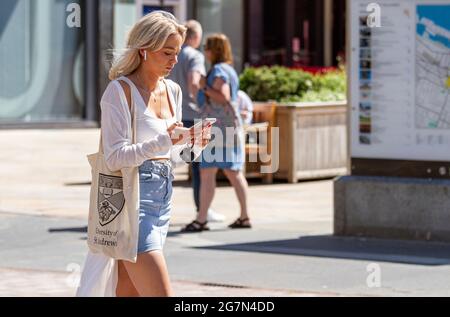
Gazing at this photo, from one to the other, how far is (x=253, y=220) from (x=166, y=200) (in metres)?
6.73

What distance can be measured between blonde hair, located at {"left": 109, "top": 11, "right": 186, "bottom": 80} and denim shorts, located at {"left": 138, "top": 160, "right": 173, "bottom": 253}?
0.47m

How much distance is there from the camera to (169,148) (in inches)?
217

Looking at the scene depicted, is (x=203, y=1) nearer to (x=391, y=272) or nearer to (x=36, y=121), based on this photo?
(x=36, y=121)

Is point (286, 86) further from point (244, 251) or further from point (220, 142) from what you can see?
point (244, 251)

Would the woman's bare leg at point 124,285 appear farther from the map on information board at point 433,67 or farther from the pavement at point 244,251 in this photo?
the map on information board at point 433,67

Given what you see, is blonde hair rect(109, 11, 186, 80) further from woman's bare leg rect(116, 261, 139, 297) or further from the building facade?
the building facade

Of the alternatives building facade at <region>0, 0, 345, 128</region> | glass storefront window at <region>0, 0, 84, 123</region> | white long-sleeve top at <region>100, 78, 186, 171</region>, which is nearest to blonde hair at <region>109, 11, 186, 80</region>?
white long-sleeve top at <region>100, 78, 186, 171</region>

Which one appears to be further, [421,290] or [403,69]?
[403,69]

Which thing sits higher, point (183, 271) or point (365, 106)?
point (365, 106)

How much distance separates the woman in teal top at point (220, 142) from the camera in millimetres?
11500

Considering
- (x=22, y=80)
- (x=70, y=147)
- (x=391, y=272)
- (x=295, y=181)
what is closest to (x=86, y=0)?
(x=22, y=80)

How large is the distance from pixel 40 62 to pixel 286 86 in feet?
25.6

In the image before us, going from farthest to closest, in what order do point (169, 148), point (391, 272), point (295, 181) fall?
point (295, 181)
point (391, 272)
point (169, 148)

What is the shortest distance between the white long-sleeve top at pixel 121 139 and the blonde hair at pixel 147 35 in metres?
0.13
